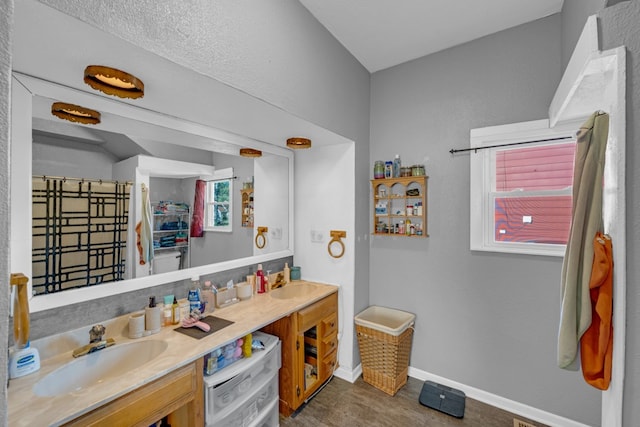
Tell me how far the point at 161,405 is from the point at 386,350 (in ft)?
5.31

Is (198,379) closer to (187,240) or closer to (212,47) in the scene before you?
(187,240)

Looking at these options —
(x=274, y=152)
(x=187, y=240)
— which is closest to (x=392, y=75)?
(x=274, y=152)

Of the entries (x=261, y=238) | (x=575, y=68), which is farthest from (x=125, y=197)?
(x=575, y=68)

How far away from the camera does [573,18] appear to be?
1.47 m

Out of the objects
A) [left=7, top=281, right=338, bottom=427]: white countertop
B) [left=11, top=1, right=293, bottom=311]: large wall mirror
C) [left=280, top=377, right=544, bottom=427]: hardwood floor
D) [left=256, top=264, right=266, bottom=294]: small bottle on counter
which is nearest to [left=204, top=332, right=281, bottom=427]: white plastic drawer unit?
[left=7, top=281, right=338, bottom=427]: white countertop

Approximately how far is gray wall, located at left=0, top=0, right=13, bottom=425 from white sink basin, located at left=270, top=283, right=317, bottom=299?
6.10 feet

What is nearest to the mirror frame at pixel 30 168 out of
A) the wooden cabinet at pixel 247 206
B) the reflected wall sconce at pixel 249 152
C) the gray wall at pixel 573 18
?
the reflected wall sconce at pixel 249 152

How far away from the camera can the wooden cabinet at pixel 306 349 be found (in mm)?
1900

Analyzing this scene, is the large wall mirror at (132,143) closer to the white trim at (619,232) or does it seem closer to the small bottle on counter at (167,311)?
the small bottle on counter at (167,311)

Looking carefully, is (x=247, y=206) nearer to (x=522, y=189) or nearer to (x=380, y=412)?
(x=380, y=412)

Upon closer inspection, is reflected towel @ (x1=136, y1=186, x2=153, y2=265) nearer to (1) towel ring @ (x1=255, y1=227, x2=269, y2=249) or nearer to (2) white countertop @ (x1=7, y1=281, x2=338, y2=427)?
(2) white countertop @ (x1=7, y1=281, x2=338, y2=427)

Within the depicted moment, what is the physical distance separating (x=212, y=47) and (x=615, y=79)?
1.55 meters

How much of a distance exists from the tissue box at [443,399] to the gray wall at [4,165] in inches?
92.0

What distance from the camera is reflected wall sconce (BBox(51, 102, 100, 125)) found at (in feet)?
4.27
